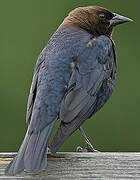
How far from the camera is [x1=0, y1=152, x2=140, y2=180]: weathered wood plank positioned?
354 cm

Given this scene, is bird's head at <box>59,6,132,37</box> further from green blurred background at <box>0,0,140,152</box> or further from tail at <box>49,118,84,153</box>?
green blurred background at <box>0,0,140,152</box>

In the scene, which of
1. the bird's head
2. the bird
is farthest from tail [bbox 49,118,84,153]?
the bird's head

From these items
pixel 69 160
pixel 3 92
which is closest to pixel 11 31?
pixel 3 92

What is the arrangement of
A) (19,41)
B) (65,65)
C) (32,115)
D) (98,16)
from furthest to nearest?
1. (19,41)
2. (98,16)
3. (65,65)
4. (32,115)

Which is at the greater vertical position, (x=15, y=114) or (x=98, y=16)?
(x=98, y=16)

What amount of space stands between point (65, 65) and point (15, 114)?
8.57 ft

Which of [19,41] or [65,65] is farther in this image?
[19,41]

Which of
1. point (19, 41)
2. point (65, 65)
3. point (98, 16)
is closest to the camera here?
point (65, 65)

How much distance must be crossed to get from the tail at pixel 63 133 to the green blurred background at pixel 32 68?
251 centimetres

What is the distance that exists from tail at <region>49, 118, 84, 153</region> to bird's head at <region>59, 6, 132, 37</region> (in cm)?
124

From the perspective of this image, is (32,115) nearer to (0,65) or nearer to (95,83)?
(95,83)

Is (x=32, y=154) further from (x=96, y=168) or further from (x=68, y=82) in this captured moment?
(x=68, y=82)

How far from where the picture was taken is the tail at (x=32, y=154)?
3.51 meters

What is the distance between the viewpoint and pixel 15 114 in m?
7.08
